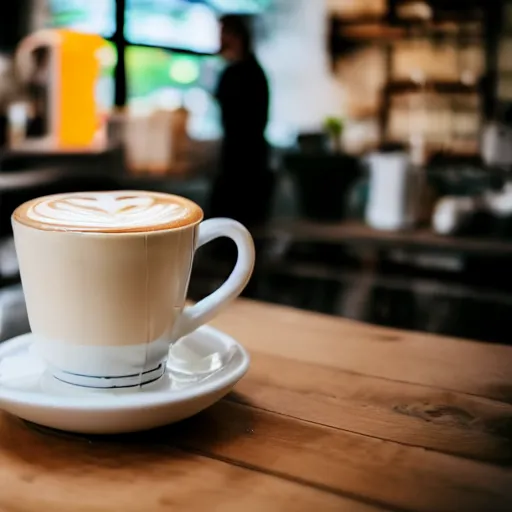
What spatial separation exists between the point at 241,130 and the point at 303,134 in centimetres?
63

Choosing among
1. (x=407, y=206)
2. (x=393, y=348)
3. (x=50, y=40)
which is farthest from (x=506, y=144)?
(x=393, y=348)

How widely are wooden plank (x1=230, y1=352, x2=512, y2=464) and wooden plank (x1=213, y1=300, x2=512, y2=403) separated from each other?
0.9 inches

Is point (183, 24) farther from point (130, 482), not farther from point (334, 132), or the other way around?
point (130, 482)

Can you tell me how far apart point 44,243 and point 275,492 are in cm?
20

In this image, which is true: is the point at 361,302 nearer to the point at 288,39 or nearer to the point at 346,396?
the point at 346,396

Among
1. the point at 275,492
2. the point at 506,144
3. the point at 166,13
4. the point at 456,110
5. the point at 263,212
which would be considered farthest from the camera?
the point at 456,110

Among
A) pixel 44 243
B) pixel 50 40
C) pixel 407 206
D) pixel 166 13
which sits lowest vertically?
pixel 407 206

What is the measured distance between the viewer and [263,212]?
293 cm

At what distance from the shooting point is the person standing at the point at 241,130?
9.31 feet

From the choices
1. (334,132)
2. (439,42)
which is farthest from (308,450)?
(439,42)

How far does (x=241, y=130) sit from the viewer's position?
288 centimetres

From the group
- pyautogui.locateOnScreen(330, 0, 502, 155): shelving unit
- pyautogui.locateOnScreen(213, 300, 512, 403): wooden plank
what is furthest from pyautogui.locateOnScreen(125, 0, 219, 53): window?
pyautogui.locateOnScreen(213, 300, 512, 403): wooden plank

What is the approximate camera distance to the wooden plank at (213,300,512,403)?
0.58 metres

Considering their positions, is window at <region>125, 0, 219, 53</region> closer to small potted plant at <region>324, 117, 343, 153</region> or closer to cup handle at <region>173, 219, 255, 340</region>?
small potted plant at <region>324, 117, 343, 153</region>
